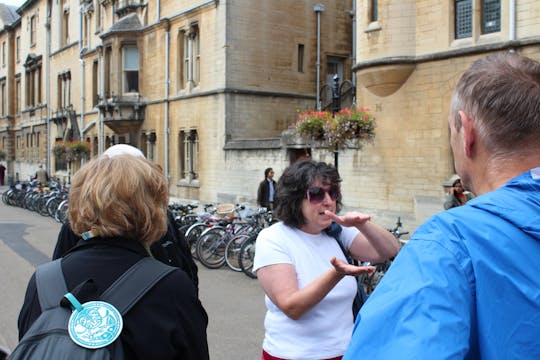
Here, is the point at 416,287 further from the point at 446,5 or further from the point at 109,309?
the point at 446,5

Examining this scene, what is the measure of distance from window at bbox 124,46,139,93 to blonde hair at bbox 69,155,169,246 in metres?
24.6

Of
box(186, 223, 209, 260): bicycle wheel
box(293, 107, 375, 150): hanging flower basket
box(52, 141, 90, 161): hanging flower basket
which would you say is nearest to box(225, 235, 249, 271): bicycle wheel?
box(186, 223, 209, 260): bicycle wheel

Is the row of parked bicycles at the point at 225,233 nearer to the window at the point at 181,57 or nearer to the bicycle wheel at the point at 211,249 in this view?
the bicycle wheel at the point at 211,249

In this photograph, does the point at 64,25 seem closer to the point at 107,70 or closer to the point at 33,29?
the point at 33,29

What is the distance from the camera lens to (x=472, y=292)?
1082mm

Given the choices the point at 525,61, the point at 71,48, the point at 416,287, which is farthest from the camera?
the point at 71,48

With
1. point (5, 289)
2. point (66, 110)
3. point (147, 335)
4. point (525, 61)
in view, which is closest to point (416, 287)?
point (525, 61)

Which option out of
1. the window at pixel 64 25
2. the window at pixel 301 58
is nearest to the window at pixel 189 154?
A: the window at pixel 301 58

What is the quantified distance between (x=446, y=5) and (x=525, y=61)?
40.8 ft

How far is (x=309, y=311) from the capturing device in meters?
2.70

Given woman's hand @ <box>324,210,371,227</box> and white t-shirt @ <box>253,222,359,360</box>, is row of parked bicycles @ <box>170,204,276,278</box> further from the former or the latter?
woman's hand @ <box>324,210,371,227</box>

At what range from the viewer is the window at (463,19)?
12602mm

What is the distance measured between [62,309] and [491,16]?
1233 centimetres

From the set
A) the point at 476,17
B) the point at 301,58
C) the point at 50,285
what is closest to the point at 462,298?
the point at 50,285
